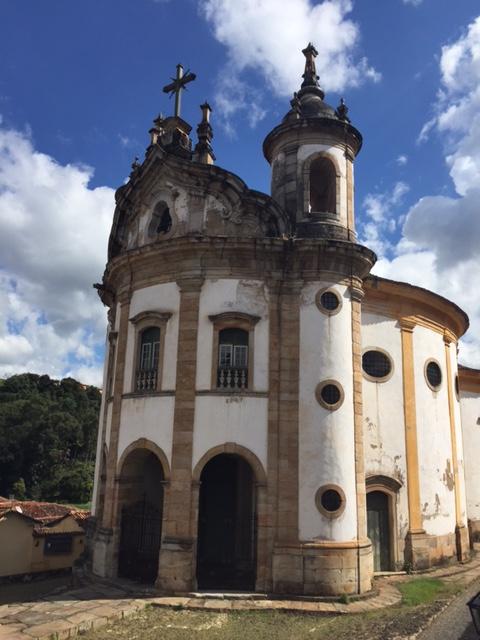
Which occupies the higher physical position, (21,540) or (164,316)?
(164,316)

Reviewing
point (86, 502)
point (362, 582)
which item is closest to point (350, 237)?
point (362, 582)

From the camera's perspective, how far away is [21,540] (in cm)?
2014

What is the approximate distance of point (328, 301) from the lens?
15.5 metres

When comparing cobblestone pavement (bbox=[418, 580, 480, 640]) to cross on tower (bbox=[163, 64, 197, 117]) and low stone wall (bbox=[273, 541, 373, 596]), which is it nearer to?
low stone wall (bbox=[273, 541, 373, 596])

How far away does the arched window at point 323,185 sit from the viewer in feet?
55.7

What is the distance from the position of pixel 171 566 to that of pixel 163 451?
2753mm

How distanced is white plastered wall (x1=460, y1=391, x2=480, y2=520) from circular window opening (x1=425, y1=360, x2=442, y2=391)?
5.79m

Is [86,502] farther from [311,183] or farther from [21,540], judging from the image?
[311,183]

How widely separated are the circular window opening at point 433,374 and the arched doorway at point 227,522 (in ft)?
21.7

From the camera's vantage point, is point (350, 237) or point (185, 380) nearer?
point (185, 380)

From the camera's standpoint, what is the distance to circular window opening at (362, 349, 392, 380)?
17.5m

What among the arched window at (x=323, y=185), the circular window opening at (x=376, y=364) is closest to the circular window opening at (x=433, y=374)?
the circular window opening at (x=376, y=364)

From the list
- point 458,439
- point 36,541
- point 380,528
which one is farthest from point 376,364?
point 36,541

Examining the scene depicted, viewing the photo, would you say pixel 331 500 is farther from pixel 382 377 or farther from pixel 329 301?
pixel 329 301
